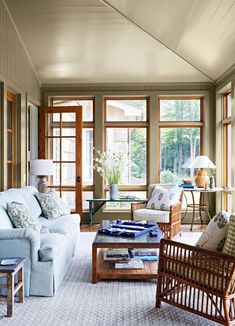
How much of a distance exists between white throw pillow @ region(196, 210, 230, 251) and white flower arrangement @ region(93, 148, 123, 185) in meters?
4.06

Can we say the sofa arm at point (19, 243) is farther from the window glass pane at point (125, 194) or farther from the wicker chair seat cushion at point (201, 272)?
the window glass pane at point (125, 194)

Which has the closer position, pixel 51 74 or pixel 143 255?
pixel 143 255

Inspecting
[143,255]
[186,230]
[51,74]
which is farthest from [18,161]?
Result: [186,230]

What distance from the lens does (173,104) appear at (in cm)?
756

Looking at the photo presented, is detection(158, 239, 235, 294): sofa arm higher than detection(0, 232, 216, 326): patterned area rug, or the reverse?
detection(158, 239, 235, 294): sofa arm

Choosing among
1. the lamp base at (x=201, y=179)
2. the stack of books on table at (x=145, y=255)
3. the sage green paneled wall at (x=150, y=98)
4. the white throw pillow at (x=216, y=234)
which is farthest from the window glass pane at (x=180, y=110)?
the white throw pillow at (x=216, y=234)

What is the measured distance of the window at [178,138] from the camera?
7.54 meters

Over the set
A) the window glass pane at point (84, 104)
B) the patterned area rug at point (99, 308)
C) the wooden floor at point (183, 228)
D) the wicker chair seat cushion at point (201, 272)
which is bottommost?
the patterned area rug at point (99, 308)

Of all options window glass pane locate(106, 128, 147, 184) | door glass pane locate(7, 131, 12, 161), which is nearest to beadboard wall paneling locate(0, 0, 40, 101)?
door glass pane locate(7, 131, 12, 161)

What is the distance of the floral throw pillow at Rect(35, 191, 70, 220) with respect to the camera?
5.23 meters

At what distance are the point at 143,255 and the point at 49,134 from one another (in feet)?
12.6

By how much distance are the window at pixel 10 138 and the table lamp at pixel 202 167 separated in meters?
3.17

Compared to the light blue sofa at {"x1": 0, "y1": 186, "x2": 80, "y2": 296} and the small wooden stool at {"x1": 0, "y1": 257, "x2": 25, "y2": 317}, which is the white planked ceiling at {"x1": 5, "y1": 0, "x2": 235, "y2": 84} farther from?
the small wooden stool at {"x1": 0, "y1": 257, "x2": 25, "y2": 317}

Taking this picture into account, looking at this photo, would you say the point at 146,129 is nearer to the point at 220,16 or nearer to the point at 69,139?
the point at 69,139
